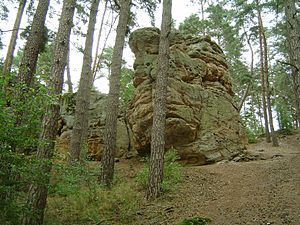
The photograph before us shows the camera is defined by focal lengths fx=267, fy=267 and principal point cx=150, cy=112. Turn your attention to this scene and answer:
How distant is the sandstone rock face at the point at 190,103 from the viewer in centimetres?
1085

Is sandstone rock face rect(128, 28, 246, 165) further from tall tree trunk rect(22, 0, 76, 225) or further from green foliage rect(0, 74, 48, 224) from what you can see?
green foliage rect(0, 74, 48, 224)

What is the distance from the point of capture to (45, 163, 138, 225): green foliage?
6.38 metres

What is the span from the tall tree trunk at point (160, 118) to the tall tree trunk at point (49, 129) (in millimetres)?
3025

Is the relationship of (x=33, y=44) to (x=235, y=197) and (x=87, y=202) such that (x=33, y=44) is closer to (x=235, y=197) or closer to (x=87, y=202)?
(x=87, y=202)

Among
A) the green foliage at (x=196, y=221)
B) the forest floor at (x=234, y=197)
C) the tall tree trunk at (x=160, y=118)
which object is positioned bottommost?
the green foliage at (x=196, y=221)

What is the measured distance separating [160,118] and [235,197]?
10.2ft

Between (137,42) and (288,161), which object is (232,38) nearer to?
(137,42)

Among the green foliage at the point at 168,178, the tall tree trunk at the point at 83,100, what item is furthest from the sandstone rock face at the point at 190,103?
the tall tree trunk at the point at 83,100

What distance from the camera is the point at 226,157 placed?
11.2m

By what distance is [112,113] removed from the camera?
29.7ft

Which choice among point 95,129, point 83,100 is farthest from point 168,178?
point 95,129

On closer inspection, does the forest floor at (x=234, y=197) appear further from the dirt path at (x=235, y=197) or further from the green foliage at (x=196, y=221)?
the green foliage at (x=196, y=221)

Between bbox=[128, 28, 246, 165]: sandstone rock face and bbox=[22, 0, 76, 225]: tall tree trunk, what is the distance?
5176 mm

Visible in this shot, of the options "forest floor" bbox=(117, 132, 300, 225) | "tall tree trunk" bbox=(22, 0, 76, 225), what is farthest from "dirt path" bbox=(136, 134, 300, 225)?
"tall tree trunk" bbox=(22, 0, 76, 225)
